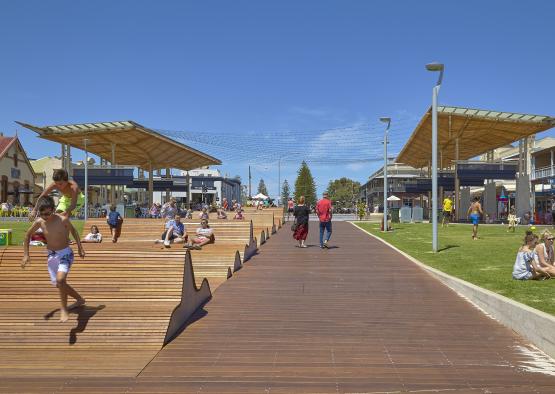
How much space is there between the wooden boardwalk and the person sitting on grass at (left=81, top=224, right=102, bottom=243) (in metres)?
6.49

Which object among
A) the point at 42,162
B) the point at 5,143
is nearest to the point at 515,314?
the point at 5,143

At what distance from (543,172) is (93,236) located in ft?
130

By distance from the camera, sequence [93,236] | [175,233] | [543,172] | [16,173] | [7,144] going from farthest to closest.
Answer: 1. [16,173]
2. [7,144]
3. [543,172]
4. [93,236]
5. [175,233]

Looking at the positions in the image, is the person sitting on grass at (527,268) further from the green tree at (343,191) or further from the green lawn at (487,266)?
the green tree at (343,191)

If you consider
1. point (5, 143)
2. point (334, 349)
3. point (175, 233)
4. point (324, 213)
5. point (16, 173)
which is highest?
point (5, 143)

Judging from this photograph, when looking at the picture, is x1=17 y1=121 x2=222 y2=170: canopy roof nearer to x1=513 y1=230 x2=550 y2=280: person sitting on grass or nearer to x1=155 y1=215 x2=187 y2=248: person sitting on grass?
x1=155 y1=215 x2=187 y2=248: person sitting on grass

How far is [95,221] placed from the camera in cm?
1599

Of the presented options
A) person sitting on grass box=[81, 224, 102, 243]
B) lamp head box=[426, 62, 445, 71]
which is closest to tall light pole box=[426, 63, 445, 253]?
lamp head box=[426, 62, 445, 71]

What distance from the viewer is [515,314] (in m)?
5.89

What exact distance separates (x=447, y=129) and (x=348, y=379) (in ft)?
111

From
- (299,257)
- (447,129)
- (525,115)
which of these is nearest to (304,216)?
(299,257)

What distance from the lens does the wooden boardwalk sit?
413cm

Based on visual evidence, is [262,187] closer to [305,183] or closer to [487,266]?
[305,183]

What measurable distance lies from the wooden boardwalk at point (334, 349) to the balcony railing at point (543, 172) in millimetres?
37127
